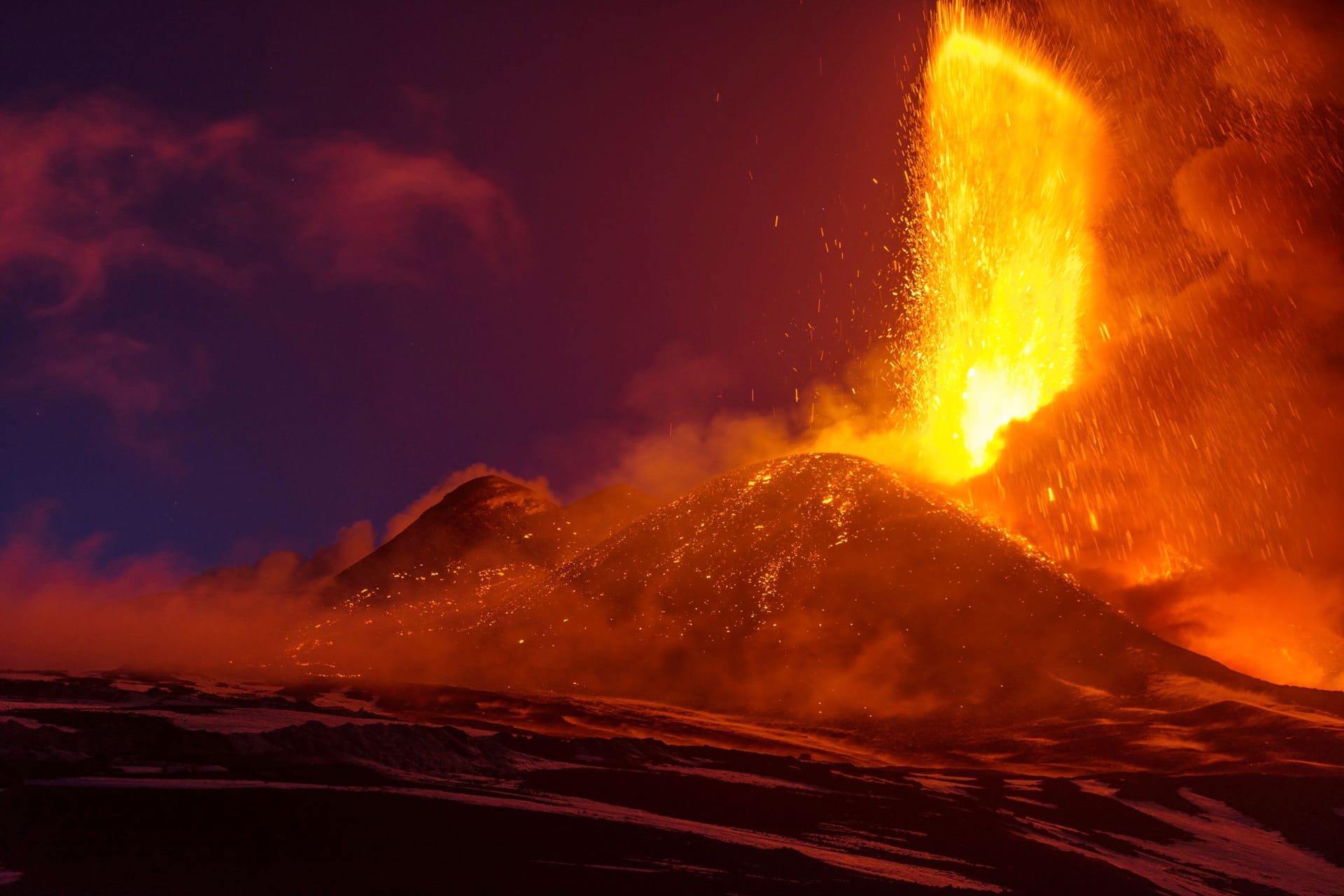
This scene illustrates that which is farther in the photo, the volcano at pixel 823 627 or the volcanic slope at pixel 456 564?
the volcanic slope at pixel 456 564

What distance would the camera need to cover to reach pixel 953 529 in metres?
84.8

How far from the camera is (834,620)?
2948 inches

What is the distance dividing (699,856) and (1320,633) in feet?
295

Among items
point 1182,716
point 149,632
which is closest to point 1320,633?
point 1182,716

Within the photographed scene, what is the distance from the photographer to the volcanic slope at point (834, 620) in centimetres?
6531

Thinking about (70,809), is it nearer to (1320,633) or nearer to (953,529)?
(953,529)

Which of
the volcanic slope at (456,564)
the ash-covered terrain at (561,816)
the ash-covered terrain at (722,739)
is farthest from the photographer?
the volcanic slope at (456,564)

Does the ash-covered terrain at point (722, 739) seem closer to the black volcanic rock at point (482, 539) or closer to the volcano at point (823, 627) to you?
the volcano at point (823, 627)

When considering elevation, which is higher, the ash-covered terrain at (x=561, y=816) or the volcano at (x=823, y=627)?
the volcano at (x=823, y=627)

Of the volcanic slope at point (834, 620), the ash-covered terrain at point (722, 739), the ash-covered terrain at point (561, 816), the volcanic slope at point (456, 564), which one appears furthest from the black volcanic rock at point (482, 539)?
the ash-covered terrain at point (561, 816)

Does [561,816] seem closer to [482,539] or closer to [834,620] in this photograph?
[834,620]

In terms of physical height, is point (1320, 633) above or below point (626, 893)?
above

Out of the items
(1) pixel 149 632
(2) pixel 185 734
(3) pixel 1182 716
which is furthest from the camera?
(1) pixel 149 632

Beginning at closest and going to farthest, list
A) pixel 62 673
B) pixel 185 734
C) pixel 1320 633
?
pixel 185 734
pixel 62 673
pixel 1320 633
